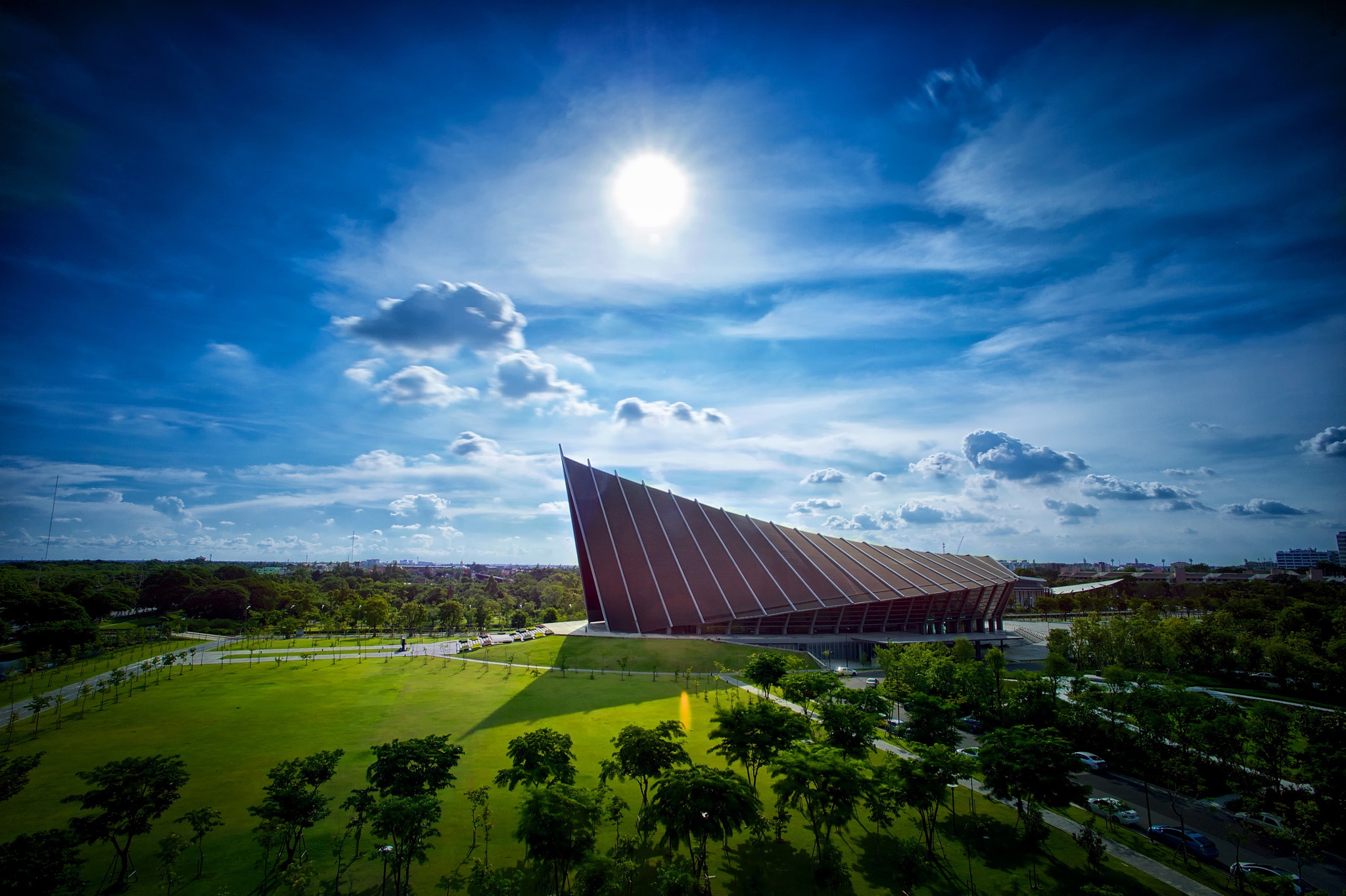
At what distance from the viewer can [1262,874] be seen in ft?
46.6

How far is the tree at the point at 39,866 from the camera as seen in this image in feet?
30.8

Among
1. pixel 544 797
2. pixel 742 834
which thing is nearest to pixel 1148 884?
pixel 742 834

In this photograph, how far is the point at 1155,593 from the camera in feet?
281

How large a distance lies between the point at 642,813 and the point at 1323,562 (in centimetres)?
15028

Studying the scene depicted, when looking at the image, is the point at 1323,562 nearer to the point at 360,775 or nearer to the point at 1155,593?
the point at 1155,593

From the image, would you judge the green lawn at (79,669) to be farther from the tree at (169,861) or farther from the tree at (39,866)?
→ the tree at (39,866)

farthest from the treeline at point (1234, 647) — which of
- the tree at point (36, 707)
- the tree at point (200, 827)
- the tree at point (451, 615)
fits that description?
the tree at point (36, 707)

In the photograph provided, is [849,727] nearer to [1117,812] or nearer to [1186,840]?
[1117,812]

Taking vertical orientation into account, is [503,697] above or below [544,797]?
below

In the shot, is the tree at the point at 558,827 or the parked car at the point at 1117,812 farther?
the parked car at the point at 1117,812

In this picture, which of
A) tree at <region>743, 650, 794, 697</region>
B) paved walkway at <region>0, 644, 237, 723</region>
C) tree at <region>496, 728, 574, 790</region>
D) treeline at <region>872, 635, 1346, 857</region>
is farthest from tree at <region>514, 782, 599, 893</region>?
paved walkway at <region>0, 644, 237, 723</region>

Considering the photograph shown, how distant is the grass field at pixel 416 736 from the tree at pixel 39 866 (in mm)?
2363

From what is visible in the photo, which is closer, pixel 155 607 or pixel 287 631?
pixel 287 631

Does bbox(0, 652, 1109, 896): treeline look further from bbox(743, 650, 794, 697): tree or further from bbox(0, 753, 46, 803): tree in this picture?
bbox(743, 650, 794, 697): tree
